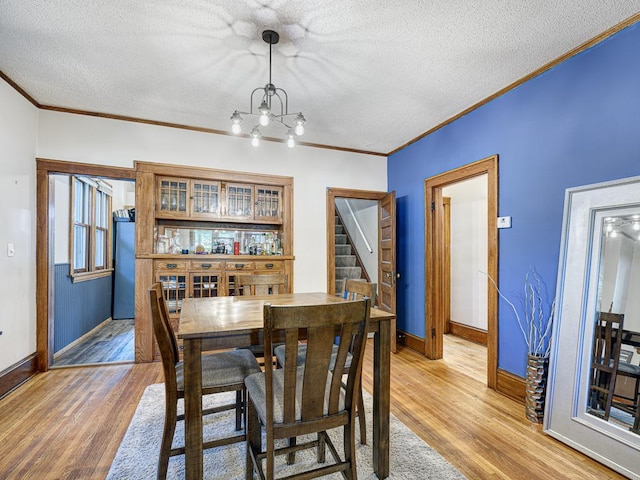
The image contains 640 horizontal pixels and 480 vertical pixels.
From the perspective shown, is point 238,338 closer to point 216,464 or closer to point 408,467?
point 216,464

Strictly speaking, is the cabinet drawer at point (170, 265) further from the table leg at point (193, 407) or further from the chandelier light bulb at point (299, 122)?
the table leg at point (193, 407)

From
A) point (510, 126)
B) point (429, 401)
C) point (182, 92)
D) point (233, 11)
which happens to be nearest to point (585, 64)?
point (510, 126)

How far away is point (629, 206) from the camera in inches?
76.0

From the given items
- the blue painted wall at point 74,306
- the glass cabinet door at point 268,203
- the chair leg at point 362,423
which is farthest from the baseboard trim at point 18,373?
the chair leg at point 362,423

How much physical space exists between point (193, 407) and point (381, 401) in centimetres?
98

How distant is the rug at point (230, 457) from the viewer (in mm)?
1736

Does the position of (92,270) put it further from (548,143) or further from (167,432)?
(548,143)

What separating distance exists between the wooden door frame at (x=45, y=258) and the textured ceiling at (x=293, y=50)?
2.14 ft

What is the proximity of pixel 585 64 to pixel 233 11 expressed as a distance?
97.1 inches

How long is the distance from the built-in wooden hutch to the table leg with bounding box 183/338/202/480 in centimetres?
210

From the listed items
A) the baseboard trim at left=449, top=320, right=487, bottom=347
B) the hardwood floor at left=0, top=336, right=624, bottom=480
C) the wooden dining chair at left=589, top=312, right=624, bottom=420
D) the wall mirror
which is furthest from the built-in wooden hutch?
the wooden dining chair at left=589, top=312, right=624, bottom=420

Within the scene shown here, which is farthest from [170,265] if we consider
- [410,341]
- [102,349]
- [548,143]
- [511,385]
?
[548,143]

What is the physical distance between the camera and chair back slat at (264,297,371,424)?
1.25 metres

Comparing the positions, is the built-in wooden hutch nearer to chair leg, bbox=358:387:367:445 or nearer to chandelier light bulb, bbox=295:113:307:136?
chandelier light bulb, bbox=295:113:307:136
